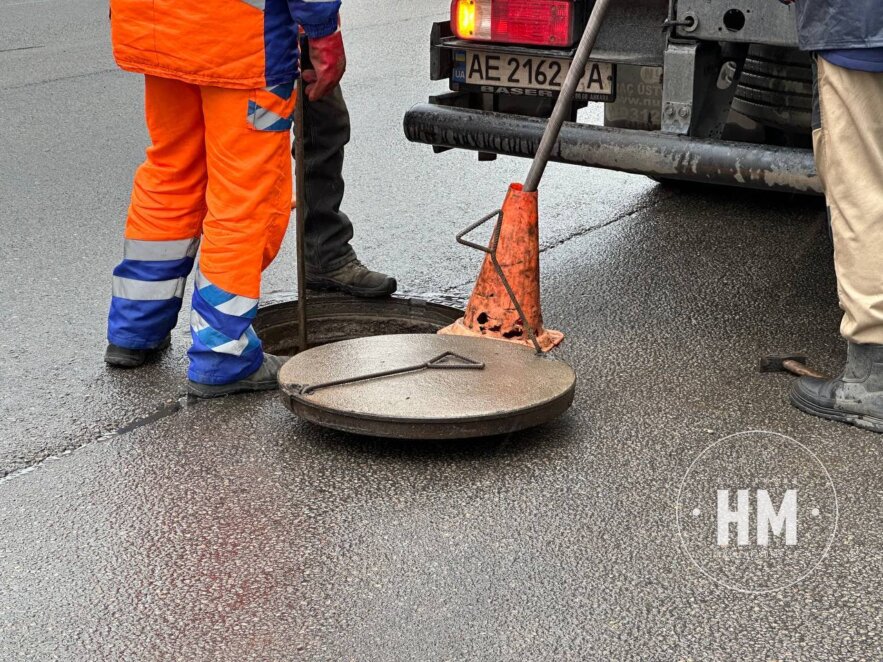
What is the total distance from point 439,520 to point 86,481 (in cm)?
90

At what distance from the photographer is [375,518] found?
3.00m

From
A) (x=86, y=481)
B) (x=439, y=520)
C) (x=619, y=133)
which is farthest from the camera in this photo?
(x=619, y=133)

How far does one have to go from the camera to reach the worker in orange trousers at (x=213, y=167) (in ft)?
11.3

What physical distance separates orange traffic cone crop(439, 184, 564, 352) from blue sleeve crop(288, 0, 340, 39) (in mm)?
708

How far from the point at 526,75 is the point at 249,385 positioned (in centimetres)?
147

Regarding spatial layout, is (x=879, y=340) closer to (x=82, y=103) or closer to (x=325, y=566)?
(x=325, y=566)

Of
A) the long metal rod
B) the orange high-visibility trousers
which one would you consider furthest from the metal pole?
the long metal rod

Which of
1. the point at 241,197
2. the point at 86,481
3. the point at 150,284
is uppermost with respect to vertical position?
the point at 241,197

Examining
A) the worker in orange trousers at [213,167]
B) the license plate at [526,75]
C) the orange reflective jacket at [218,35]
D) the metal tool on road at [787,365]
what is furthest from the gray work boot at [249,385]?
the metal tool on road at [787,365]

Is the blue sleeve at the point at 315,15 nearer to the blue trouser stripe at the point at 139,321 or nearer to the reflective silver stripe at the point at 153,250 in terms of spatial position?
the reflective silver stripe at the point at 153,250

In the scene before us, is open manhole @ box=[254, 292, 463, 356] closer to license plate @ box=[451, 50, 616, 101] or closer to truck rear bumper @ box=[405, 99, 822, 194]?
truck rear bumper @ box=[405, 99, 822, 194]

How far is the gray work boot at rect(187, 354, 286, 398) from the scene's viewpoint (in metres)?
3.69

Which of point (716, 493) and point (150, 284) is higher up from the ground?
point (150, 284)

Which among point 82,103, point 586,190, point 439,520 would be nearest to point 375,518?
point 439,520
